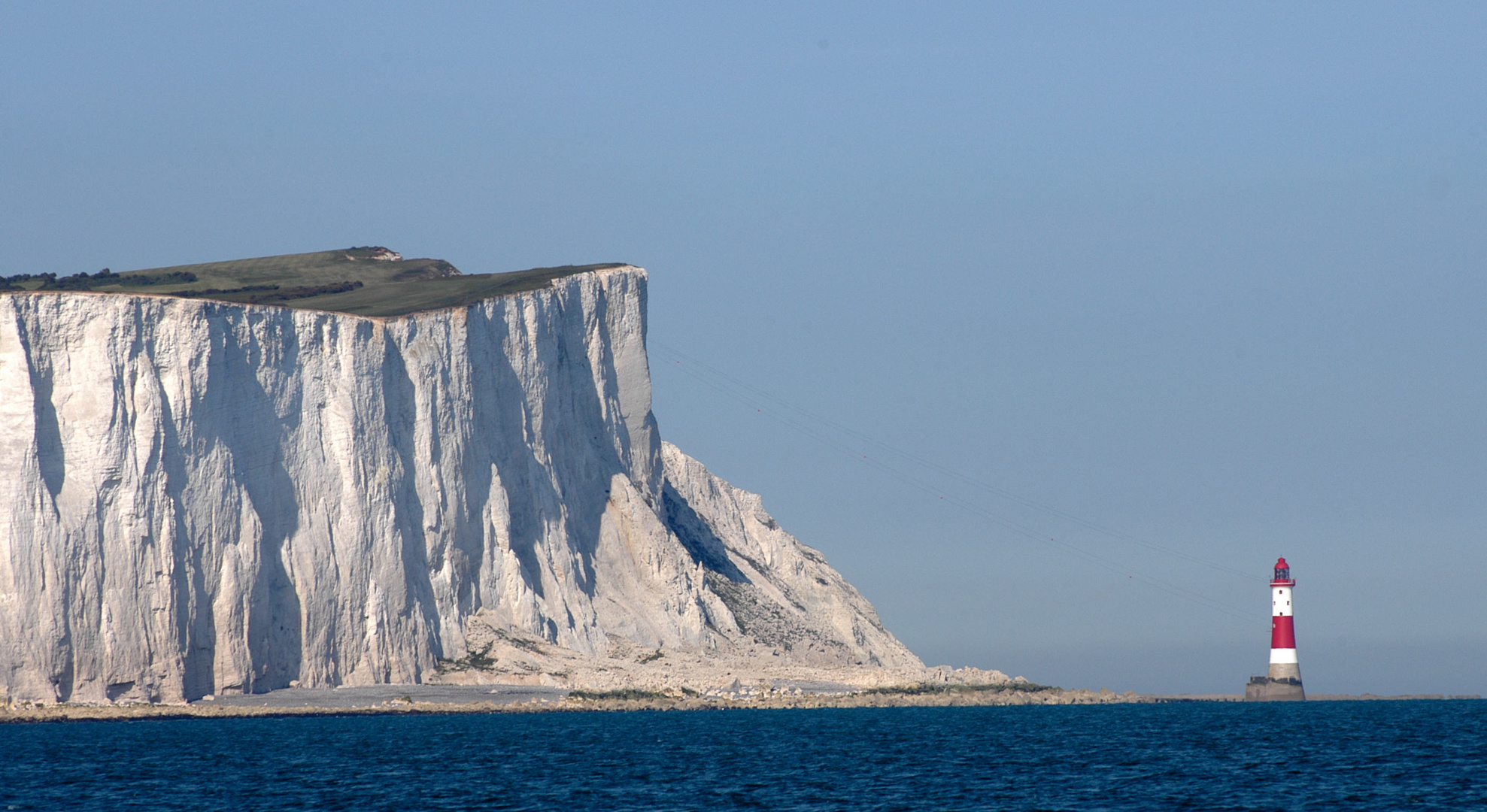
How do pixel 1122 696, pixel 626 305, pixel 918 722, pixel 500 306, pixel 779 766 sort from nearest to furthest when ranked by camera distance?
pixel 779 766 < pixel 918 722 < pixel 500 306 < pixel 626 305 < pixel 1122 696

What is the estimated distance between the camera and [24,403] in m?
55.7

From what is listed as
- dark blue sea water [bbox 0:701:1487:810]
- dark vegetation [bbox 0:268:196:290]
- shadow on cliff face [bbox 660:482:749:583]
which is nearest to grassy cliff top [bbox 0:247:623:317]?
dark vegetation [bbox 0:268:196:290]

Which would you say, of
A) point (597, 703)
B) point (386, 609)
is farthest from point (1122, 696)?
point (386, 609)

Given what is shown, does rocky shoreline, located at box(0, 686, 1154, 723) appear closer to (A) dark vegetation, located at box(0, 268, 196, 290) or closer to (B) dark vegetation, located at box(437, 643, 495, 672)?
(B) dark vegetation, located at box(437, 643, 495, 672)

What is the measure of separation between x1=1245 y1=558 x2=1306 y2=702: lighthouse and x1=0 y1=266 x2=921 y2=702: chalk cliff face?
20636 millimetres

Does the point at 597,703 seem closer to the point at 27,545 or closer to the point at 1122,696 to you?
the point at 27,545

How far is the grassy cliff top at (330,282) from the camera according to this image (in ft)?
228

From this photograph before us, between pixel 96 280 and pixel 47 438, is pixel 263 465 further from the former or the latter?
pixel 96 280

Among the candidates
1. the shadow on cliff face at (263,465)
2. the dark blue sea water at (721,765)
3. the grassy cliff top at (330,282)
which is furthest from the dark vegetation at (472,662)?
the grassy cliff top at (330,282)

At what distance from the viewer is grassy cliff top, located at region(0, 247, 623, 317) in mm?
69500

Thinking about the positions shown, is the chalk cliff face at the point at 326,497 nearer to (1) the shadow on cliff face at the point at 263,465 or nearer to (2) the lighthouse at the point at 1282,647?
(1) the shadow on cliff face at the point at 263,465

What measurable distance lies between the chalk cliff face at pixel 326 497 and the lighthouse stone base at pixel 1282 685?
20435mm

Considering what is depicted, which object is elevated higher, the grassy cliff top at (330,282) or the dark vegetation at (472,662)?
the grassy cliff top at (330,282)

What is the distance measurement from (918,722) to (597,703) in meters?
11.4
